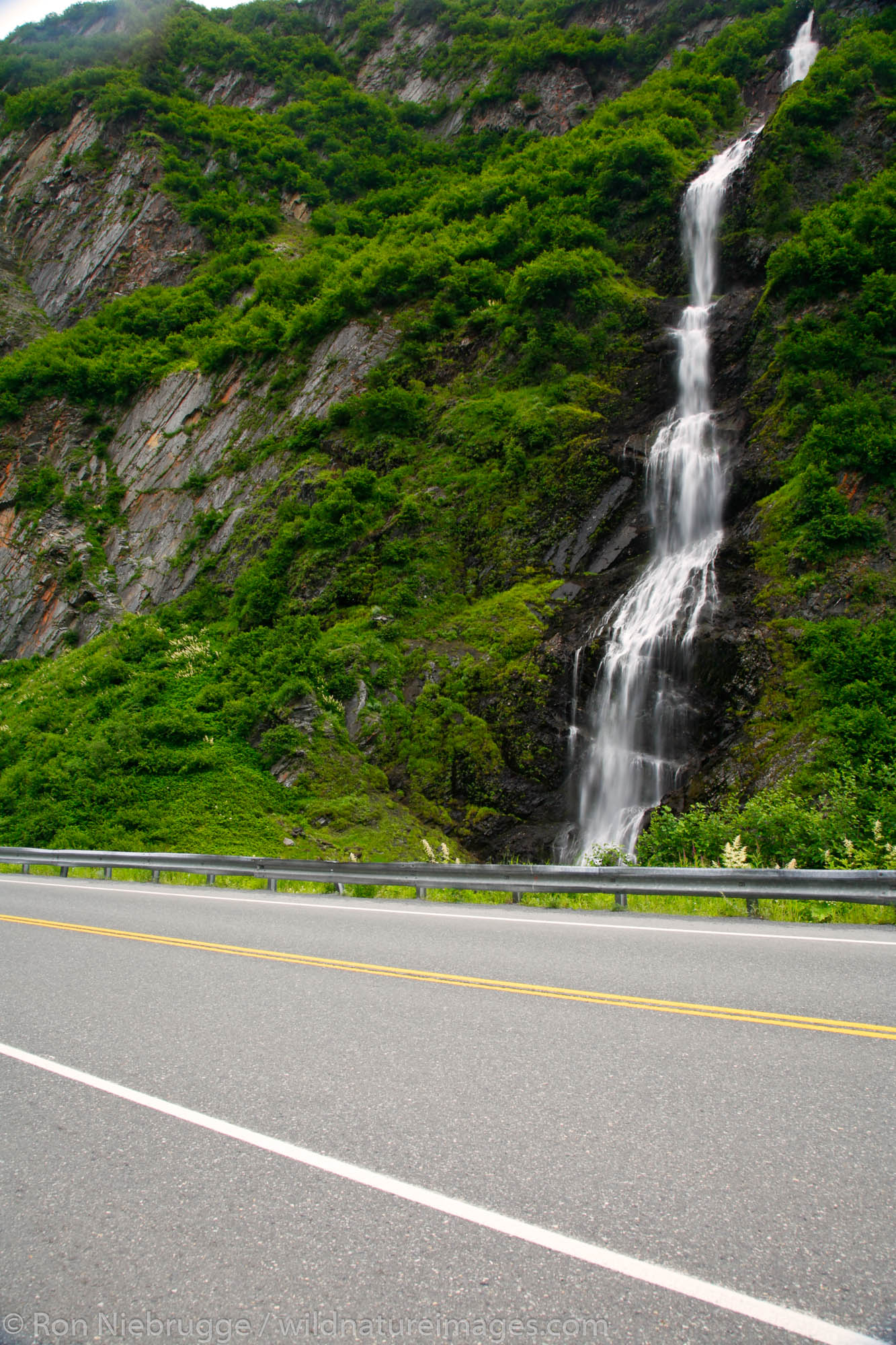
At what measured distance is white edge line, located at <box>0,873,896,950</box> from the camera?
743cm

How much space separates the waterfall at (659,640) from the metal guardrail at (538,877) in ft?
20.5

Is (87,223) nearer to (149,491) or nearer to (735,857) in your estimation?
(149,491)

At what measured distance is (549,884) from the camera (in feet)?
33.9

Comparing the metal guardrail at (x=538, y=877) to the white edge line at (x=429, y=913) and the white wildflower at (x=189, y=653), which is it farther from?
the white wildflower at (x=189, y=653)

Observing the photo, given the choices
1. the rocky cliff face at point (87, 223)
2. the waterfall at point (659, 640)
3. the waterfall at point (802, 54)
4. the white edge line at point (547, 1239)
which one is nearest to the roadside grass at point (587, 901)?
the waterfall at point (659, 640)

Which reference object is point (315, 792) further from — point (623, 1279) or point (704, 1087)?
point (623, 1279)

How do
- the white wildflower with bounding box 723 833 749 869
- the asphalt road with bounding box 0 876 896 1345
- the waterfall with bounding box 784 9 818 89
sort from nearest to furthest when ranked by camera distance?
1. the asphalt road with bounding box 0 876 896 1345
2. the white wildflower with bounding box 723 833 749 869
3. the waterfall with bounding box 784 9 818 89

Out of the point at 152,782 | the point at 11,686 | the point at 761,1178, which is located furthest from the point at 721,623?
the point at 11,686

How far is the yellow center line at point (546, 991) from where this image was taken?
467 cm

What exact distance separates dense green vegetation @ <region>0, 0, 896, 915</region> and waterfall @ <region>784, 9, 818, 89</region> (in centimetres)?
128

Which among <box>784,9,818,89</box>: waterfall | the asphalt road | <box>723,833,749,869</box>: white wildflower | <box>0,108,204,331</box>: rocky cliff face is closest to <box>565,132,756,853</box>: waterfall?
<box>723,833,749,869</box>: white wildflower

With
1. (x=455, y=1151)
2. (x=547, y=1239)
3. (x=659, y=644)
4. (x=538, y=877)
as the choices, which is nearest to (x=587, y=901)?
(x=538, y=877)

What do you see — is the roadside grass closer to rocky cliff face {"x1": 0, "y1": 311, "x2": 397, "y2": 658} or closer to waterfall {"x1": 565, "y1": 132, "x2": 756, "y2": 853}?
waterfall {"x1": 565, "y1": 132, "x2": 756, "y2": 853}

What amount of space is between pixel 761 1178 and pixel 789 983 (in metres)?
3.02
